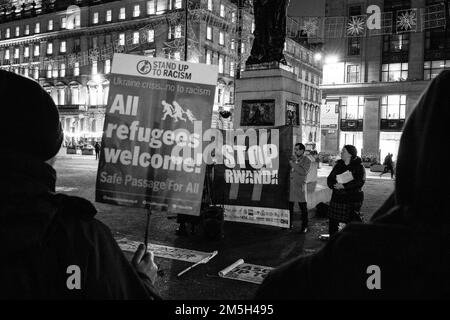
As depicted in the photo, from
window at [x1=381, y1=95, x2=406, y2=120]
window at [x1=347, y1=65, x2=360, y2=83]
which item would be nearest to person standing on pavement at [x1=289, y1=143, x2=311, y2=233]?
window at [x1=381, y1=95, x2=406, y2=120]

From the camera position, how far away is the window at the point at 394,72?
147 feet

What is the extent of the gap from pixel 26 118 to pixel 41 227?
17.4 inches

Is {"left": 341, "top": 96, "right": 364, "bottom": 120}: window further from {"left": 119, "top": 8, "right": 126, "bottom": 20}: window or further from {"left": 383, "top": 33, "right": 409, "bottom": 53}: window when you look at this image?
{"left": 119, "top": 8, "right": 126, "bottom": 20}: window

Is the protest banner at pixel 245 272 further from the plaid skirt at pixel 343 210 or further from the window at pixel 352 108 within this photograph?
the window at pixel 352 108

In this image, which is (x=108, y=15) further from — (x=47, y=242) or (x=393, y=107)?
(x=47, y=242)

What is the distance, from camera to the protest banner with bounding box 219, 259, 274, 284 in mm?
5645

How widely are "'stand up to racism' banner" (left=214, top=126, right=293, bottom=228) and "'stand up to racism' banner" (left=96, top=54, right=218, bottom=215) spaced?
4.33 metres

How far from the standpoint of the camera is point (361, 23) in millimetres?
21094

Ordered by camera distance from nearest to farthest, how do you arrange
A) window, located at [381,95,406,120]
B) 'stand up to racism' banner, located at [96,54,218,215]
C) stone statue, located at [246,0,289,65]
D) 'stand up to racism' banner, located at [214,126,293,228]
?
1. 'stand up to racism' banner, located at [96,54,218,215]
2. 'stand up to racism' banner, located at [214,126,293,228]
3. stone statue, located at [246,0,289,65]
4. window, located at [381,95,406,120]

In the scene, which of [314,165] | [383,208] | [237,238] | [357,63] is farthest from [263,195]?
[357,63]

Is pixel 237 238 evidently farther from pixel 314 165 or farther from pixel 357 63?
pixel 357 63

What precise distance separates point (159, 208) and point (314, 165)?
9012 mm

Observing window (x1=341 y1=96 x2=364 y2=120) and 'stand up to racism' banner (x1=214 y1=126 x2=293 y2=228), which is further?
window (x1=341 y1=96 x2=364 y2=120)

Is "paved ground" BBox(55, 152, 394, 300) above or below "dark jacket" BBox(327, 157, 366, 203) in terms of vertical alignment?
below
